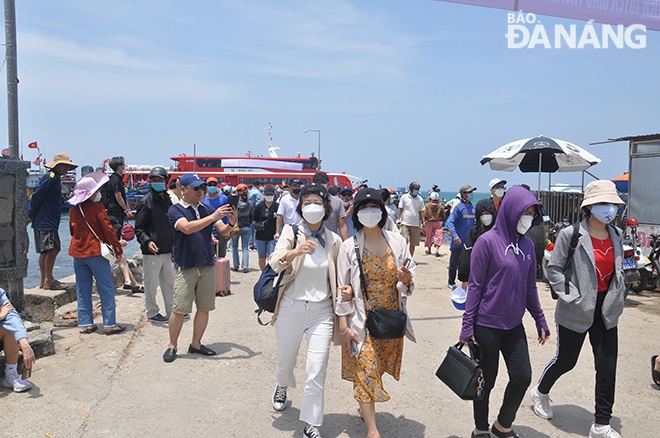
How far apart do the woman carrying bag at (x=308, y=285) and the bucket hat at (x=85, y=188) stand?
3026 millimetres

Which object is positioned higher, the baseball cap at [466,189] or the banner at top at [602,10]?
the banner at top at [602,10]

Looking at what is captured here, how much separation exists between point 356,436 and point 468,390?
0.91 meters

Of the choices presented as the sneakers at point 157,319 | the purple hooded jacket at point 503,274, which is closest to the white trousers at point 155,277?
the sneakers at point 157,319

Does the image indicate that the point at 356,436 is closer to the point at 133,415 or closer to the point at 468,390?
the point at 468,390

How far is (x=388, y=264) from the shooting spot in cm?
348

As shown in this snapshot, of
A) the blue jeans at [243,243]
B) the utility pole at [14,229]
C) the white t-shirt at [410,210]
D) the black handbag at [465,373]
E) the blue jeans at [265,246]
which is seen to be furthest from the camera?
the white t-shirt at [410,210]

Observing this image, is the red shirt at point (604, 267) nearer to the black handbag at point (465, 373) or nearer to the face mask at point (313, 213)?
the black handbag at point (465, 373)

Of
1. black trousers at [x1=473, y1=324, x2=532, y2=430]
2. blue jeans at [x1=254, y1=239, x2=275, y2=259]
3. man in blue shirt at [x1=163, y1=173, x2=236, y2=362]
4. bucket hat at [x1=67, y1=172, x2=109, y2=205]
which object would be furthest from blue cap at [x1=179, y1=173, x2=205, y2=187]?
blue jeans at [x1=254, y1=239, x2=275, y2=259]

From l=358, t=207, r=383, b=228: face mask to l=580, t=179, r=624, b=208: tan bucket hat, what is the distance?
150 cm

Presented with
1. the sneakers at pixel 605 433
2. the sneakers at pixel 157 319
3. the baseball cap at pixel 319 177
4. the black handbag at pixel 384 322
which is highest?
the baseball cap at pixel 319 177

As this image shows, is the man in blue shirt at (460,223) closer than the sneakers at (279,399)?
No

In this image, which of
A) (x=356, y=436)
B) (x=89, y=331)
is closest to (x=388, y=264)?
(x=356, y=436)

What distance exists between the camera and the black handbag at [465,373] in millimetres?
3166

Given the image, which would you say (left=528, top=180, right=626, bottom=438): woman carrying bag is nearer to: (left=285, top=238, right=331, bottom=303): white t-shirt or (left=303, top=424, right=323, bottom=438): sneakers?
(left=285, top=238, right=331, bottom=303): white t-shirt
